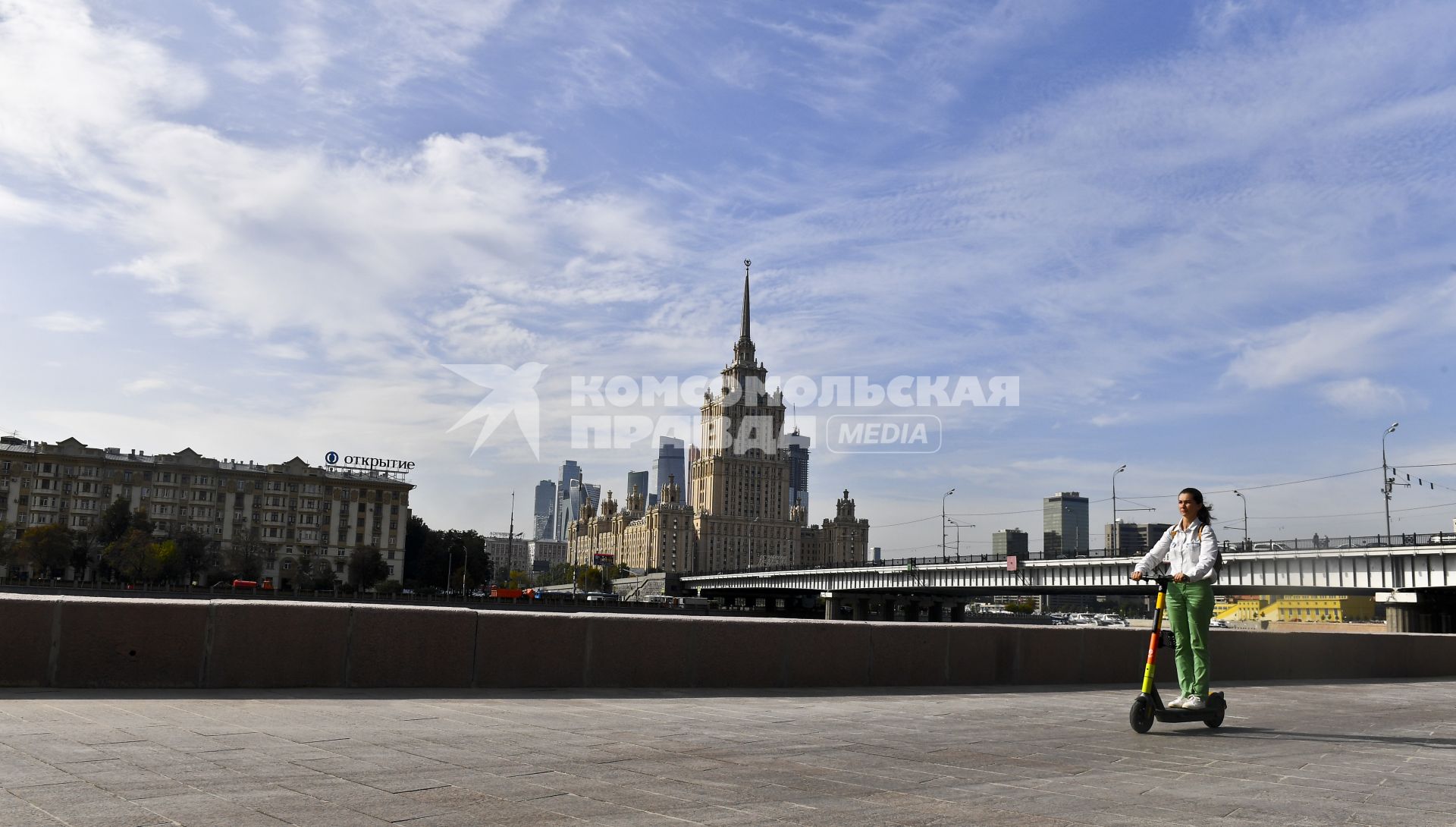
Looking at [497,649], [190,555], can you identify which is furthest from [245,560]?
[497,649]

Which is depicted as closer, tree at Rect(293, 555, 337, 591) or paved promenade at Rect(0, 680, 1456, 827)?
paved promenade at Rect(0, 680, 1456, 827)

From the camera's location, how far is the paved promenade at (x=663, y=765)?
5121mm

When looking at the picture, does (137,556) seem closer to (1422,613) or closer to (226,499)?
(226,499)

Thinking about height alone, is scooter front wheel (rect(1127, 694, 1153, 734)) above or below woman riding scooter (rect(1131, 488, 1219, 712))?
below

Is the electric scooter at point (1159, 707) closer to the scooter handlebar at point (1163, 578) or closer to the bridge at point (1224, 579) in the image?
the scooter handlebar at point (1163, 578)

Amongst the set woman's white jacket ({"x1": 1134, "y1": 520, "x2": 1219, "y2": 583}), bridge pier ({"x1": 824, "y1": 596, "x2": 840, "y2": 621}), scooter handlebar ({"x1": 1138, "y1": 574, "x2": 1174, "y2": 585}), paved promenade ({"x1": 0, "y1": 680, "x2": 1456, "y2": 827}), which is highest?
woman's white jacket ({"x1": 1134, "y1": 520, "x2": 1219, "y2": 583})

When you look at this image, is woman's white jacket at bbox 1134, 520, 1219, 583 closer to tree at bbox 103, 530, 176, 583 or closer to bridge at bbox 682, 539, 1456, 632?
bridge at bbox 682, 539, 1456, 632

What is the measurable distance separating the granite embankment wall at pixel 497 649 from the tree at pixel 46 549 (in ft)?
367

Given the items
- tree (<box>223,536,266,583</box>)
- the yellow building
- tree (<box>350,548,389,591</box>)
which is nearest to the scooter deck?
the yellow building

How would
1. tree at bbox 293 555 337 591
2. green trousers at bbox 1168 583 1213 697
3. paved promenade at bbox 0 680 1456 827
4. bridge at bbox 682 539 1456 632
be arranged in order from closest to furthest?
paved promenade at bbox 0 680 1456 827, green trousers at bbox 1168 583 1213 697, bridge at bbox 682 539 1456 632, tree at bbox 293 555 337 591

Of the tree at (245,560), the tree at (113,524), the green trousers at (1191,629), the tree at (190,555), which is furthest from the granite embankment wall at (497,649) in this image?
the tree at (245,560)

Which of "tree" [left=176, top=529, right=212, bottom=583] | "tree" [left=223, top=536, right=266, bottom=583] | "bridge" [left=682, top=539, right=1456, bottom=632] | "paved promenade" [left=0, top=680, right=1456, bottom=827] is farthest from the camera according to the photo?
"tree" [left=223, top=536, right=266, bottom=583]

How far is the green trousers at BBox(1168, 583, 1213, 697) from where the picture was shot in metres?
8.95

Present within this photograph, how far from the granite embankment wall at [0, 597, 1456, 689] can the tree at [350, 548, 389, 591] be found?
122 metres
